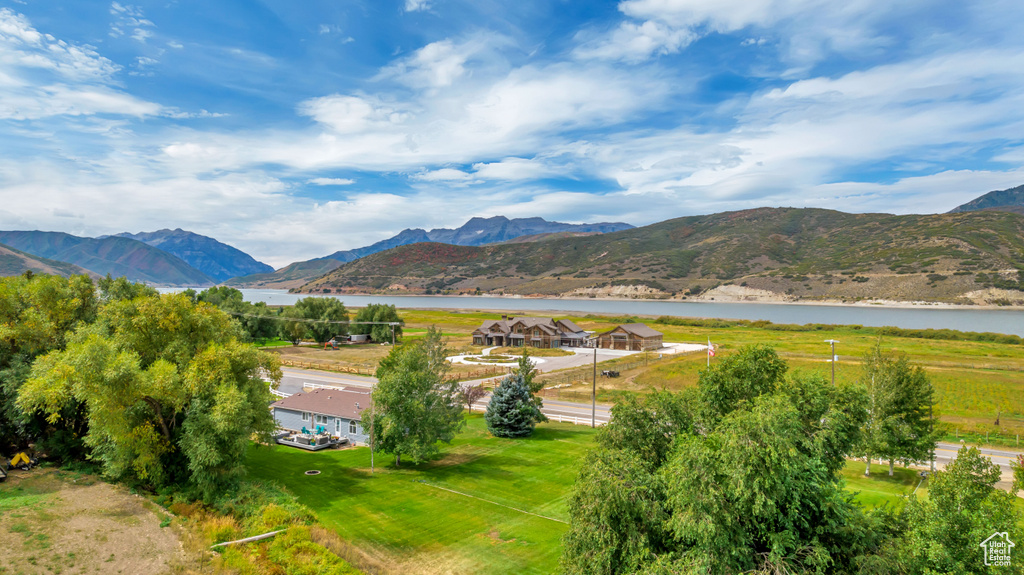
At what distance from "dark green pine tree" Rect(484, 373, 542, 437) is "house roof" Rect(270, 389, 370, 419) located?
31.7ft

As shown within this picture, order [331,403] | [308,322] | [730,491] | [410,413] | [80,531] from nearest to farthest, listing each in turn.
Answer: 1. [730,491]
2. [80,531]
3. [410,413]
4. [331,403]
5. [308,322]

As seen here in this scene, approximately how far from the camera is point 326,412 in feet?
129

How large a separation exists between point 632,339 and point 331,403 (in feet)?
192

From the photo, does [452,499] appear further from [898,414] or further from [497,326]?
[497,326]

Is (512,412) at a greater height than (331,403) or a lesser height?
lesser

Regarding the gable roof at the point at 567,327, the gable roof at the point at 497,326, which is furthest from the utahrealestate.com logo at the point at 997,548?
the gable roof at the point at 497,326

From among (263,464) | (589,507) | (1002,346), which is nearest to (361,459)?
(263,464)

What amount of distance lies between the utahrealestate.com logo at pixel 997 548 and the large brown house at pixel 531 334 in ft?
266

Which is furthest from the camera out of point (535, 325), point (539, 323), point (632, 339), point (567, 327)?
point (539, 323)

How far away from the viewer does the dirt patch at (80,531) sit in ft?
64.0

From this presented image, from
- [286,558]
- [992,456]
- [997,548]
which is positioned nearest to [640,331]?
[992,456]

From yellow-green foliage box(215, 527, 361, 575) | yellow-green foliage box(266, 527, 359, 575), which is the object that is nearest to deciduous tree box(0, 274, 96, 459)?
yellow-green foliage box(215, 527, 361, 575)

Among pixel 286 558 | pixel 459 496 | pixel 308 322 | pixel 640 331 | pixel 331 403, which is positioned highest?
pixel 308 322

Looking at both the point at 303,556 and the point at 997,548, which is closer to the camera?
the point at 997,548
